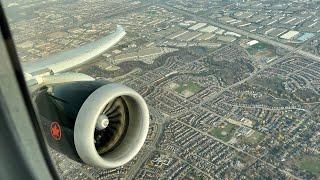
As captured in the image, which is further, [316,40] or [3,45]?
[316,40]

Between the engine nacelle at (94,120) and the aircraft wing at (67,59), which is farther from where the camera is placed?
the aircraft wing at (67,59)

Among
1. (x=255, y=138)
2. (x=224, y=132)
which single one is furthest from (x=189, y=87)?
(x=255, y=138)

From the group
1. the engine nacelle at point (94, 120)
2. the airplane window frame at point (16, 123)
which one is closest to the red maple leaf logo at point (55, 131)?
the engine nacelle at point (94, 120)

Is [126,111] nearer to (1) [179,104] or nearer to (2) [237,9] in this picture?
(1) [179,104]

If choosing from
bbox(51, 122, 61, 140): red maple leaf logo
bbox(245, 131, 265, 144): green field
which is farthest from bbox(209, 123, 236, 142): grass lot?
bbox(51, 122, 61, 140): red maple leaf logo

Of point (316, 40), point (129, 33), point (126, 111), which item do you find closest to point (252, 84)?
point (316, 40)

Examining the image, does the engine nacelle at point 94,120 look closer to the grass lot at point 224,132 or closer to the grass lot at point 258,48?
the grass lot at point 224,132
